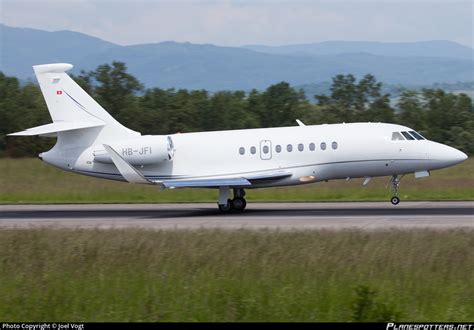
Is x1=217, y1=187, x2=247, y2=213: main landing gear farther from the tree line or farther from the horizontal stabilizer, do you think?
the tree line

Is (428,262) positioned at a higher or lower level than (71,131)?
lower

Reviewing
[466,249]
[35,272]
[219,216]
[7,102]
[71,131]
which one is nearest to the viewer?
[35,272]

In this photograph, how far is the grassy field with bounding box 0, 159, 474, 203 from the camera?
3172 centimetres

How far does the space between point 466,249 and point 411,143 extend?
36.7ft

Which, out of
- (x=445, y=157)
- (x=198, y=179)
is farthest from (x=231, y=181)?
(x=445, y=157)

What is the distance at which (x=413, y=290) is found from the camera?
12438mm

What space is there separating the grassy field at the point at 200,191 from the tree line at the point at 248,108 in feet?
58.5

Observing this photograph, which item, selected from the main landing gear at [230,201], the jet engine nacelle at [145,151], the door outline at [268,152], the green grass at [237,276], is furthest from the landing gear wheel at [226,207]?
the green grass at [237,276]

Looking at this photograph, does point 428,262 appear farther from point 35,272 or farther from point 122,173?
point 122,173

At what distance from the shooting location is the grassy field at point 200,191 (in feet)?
104

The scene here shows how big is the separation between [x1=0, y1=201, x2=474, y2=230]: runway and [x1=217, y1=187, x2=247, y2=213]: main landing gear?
0.28m

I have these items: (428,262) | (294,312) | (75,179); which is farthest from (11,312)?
(75,179)

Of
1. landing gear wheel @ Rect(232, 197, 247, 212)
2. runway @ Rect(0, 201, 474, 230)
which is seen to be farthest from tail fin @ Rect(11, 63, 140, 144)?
landing gear wheel @ Rect(232, 197, 247, 212)

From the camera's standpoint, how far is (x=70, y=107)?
91.7ft
